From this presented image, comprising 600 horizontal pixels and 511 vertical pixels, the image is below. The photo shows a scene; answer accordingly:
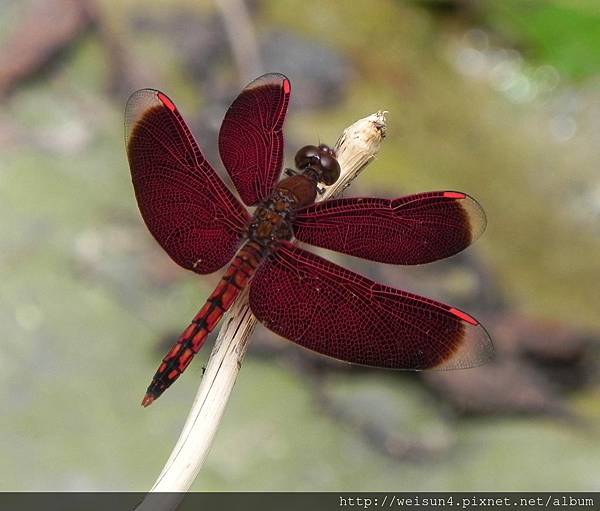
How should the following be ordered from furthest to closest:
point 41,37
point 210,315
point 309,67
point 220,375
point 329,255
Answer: point 309,67
point 41,37
point 329,255
point 210,315
point 220,375

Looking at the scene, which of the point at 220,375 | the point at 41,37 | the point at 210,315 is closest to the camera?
the point at 220,375

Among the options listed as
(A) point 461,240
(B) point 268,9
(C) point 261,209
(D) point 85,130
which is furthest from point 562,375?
(B) point 268,9

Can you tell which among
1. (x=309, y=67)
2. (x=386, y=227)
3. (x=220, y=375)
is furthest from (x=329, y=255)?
(x=220, y=375)

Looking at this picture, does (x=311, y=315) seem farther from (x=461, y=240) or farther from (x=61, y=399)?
(x=61, y=399)

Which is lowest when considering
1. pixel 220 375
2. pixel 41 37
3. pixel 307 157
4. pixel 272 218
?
pixel 220 375

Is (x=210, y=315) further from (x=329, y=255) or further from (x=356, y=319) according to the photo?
(x=329, y=255)

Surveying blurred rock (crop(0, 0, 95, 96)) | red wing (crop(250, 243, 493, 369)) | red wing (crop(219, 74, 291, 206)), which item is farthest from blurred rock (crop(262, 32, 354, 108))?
red wing (crop(250, 243, 493, 369))

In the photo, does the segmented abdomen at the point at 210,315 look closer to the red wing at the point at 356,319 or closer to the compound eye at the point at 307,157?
the red wing at the point at 356,319
